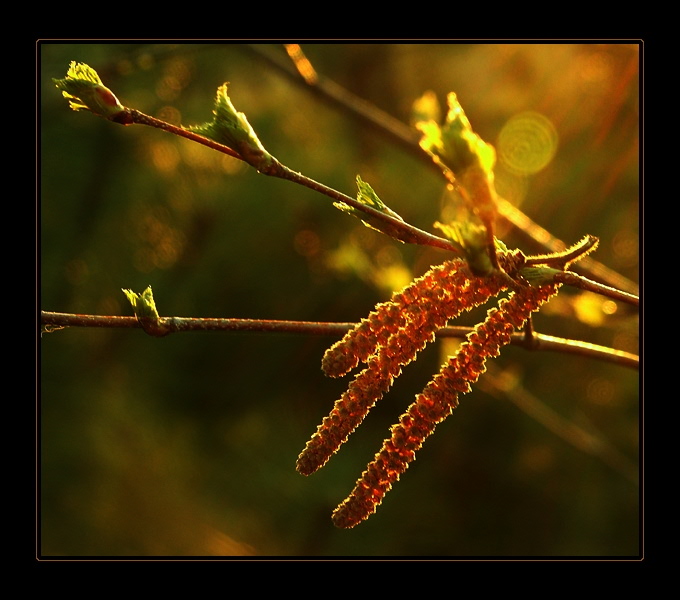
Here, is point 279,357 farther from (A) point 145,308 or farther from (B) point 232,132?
(B) point 232,132

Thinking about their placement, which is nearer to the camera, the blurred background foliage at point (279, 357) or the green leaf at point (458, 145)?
the green leaf at point (458, 145)

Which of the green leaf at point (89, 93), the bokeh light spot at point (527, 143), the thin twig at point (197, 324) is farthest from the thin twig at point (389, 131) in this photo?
the bokeh light spot at point (527, 143)

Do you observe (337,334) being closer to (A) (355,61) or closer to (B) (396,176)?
(B) (396,176)

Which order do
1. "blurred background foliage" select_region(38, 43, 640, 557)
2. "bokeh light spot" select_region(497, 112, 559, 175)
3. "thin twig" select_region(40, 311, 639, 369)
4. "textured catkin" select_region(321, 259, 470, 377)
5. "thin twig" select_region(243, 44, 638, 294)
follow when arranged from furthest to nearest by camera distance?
"blurred background foliage" select_region(38, 43, 640, 557)
"bokeh light spot" select_region(497, 112, 559, 175)
"thin twig" select_region(243, 44, 638, 294)
"thin twig" select_region(40, 311, 639, 369)
"textured catkin" select_region(321, 259, 470, 377)

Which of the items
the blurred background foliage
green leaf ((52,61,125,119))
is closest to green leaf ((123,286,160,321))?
green leaf ((52,61,125,119))

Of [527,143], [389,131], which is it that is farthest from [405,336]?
[527,143]

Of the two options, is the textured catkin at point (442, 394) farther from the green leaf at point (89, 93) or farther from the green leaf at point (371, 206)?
the green leaf at point (89, 93)

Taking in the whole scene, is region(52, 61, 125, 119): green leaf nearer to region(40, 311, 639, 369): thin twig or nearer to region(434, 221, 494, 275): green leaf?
region(40, 311, 639, 369): thin twig
